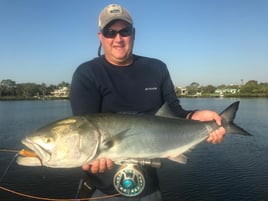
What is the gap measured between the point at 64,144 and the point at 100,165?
490 mm

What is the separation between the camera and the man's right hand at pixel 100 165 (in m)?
4.20

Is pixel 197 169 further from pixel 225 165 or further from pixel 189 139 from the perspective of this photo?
pixel 189 139

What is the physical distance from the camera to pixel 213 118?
5238 millimetres

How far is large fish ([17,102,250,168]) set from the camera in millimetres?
4059

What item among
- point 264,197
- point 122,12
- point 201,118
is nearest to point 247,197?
point 264,197

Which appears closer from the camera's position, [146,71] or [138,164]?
[138,164]

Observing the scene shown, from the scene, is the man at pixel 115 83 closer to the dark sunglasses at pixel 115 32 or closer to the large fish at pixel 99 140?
the dark sunglasses at pixel 115 32

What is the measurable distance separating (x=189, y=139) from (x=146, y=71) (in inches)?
43.0

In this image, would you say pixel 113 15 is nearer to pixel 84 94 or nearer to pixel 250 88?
pixel 84 94

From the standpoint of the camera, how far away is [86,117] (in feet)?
14.1

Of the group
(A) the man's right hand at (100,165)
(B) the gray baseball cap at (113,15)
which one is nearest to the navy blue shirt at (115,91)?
(A) the man's right hand at (100,165)

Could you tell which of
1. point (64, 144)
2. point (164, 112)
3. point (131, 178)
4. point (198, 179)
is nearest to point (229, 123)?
point (164, 112)

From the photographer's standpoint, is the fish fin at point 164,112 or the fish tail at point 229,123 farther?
the fish tail at point 229,123

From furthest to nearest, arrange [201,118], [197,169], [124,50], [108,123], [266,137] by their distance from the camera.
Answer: [266,137], [197,169], [201,118], [124,50], [108,123]
